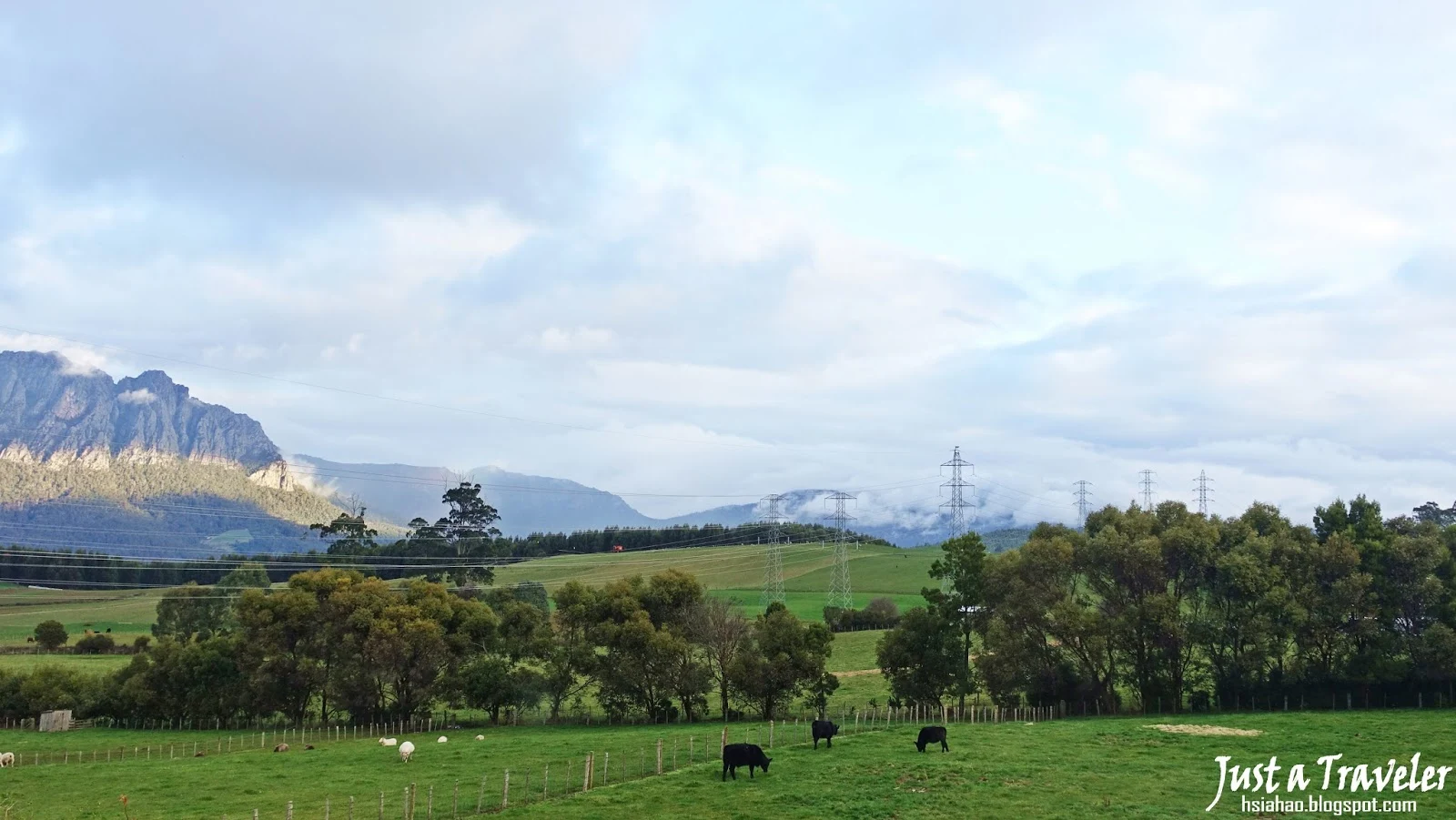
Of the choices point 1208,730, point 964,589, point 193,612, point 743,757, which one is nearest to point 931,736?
point 743,757

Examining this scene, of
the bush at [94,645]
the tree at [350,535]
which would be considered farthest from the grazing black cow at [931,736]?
the tree at [350,535]

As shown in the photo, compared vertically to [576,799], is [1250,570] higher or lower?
higher

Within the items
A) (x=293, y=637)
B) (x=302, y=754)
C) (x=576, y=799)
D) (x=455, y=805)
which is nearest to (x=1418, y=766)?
(x=576, y=799)

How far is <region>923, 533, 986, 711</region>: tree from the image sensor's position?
65375 mm

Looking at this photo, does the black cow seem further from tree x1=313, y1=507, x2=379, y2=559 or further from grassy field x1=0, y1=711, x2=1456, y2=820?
tree x1=313, y1=507, x2=379, y2=559

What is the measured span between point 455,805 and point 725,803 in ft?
29.9

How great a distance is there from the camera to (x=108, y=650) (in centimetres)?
10581

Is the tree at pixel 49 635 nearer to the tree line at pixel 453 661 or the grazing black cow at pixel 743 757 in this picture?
the tree line at pixel 453 661

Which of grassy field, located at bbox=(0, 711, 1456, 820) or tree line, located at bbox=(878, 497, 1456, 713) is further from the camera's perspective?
tree line, located at bbox=(878, 497, 1456, 713)

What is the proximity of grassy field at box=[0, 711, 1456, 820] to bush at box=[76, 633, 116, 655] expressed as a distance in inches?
2502

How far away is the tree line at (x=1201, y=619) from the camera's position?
5972 centimetres

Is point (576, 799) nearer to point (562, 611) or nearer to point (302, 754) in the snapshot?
point (302, 754)

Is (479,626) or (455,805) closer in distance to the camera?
(455,805)

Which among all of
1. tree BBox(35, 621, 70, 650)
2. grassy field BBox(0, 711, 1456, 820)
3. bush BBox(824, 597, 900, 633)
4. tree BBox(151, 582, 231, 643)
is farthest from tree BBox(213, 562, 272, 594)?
grassy field BBox(0, 711, 1456, 820)
